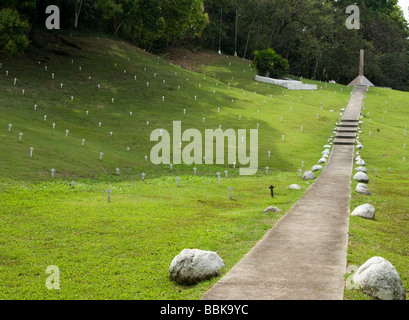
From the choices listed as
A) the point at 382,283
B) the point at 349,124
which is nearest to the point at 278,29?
the point at 349,124

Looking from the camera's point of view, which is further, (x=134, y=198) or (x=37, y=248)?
(x=134, y=198)

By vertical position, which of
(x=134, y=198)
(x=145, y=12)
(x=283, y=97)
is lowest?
(x=134, y=198)

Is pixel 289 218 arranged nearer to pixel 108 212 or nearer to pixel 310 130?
pixel 108 212

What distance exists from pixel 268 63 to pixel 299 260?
66086 millimetres

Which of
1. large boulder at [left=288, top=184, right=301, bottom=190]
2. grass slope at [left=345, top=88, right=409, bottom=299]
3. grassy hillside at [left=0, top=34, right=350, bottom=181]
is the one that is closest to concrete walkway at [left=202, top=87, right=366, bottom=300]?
grass slope at [left=345, top=88, right=409, bottom=299]

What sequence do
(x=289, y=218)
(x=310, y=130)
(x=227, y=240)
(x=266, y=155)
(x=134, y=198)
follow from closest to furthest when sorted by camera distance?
1. (x=227, y=240)
2. (x=289, y=218)
3. (x=134, y=198)
4. (x=266, y=155)
5. (x=310, y=130)

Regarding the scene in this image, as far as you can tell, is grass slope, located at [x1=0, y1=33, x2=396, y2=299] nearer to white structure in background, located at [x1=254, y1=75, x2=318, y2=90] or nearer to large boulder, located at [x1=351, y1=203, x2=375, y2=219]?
white structure in background, located at [x1=254, y1=75, x2=318, y2=90]

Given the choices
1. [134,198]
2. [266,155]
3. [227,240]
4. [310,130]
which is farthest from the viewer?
[310,130]

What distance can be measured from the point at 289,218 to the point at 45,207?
10415 mm

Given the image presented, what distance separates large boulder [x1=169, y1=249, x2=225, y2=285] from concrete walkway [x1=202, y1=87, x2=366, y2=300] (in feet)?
1.60

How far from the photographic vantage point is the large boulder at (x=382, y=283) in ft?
36.6
